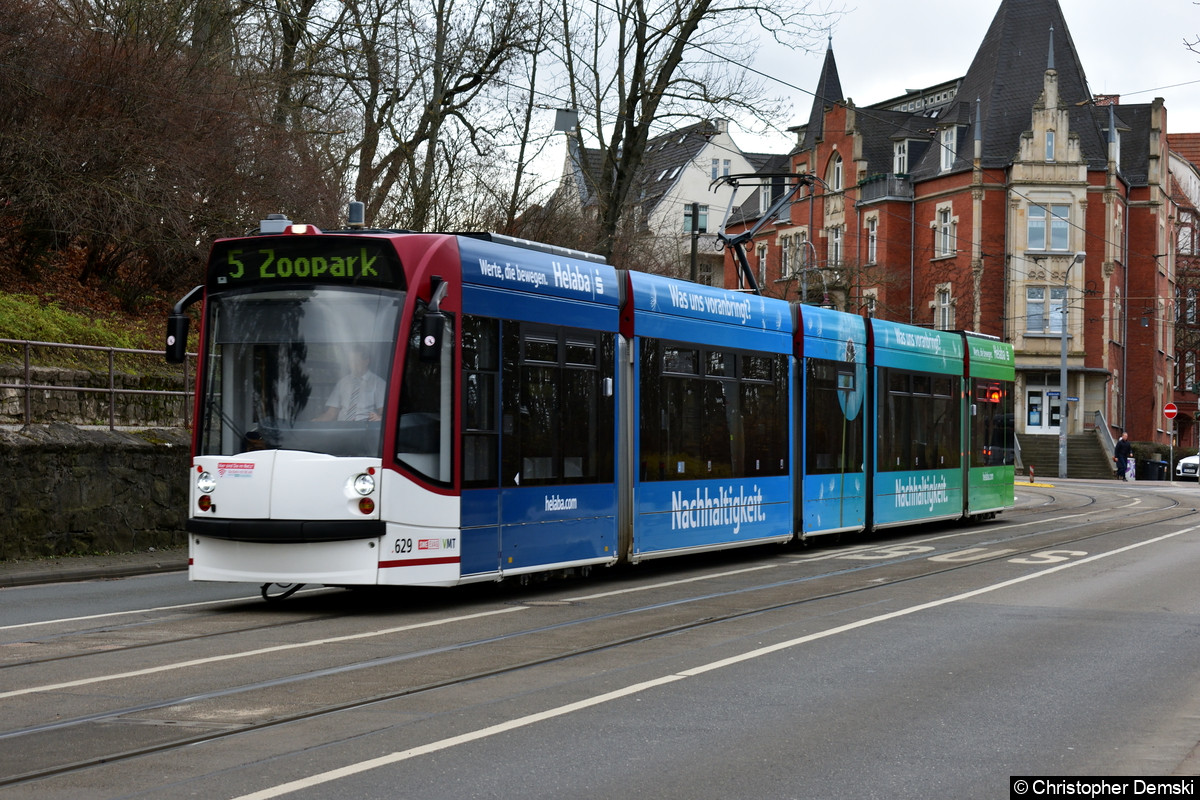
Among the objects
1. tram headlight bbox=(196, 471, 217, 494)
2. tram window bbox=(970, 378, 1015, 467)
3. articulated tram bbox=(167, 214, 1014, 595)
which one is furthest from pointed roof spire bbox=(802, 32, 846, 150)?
tram headlight bbox=(196, 471, 217, 494)

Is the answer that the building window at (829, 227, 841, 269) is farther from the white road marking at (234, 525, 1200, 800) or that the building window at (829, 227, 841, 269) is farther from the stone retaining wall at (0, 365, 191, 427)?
the white road marking at (234, 525, 1200, 800)

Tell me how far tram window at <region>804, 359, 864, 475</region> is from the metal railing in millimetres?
8865

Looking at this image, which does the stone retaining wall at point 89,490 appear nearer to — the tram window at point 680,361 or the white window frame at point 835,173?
the tram window at point 680,361

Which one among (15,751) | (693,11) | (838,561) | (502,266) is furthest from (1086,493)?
(15,751)

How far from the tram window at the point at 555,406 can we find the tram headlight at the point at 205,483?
98.0 inches

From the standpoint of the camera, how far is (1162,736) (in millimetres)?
7266

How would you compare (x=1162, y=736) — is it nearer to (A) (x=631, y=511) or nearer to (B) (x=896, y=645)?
(B) (x=896, y=645)

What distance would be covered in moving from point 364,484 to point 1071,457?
174 feet

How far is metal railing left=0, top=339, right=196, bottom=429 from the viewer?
58.7 ft

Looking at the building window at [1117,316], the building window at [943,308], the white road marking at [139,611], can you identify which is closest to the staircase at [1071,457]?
the building window at [1117,316]

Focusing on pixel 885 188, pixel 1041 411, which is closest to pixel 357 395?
pixel 1041 411

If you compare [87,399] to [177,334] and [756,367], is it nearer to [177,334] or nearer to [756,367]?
[177,334]

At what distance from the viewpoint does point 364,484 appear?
37.5ft

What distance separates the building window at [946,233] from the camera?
6475cm
